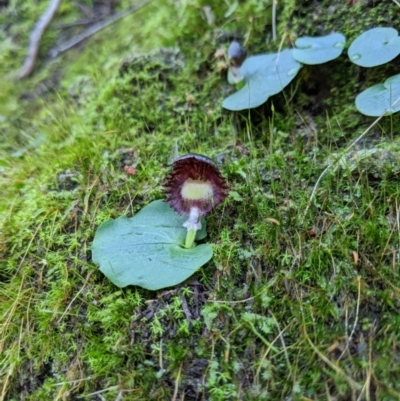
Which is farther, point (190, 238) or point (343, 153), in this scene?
point (343, 153)

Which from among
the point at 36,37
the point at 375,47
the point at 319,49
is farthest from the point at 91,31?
the point at 375,47

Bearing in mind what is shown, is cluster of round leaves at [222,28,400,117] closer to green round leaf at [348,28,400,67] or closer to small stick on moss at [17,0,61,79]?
green round leaf at [348,28,400,67]

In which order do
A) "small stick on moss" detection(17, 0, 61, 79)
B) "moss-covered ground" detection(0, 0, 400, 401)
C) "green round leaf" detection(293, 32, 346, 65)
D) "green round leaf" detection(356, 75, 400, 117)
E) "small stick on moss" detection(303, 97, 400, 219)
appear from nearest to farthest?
"moss-covered ground" detection(0, 0, 400, 401) < "small stick on moss" detection(303, 97, 400, 219) < "green round leaf" detection(356, 75, 400, 117) < "green round leaf" detection(293, 32, 346, 65) < "small stick on moss" detection(17, 0, 61, 79)

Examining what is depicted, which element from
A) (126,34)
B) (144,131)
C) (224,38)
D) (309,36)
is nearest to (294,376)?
(144,131)

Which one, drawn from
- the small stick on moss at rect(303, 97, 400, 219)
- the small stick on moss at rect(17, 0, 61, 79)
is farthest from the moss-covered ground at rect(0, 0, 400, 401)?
the small stick on moss at rect(17, 0, 61, 79)

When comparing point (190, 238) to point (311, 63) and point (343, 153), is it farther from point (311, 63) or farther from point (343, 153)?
point (311, 63)

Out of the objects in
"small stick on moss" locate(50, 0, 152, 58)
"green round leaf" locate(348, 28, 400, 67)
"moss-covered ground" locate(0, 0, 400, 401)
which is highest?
"small stick on moss" locate(50, 0, 152, 58)
